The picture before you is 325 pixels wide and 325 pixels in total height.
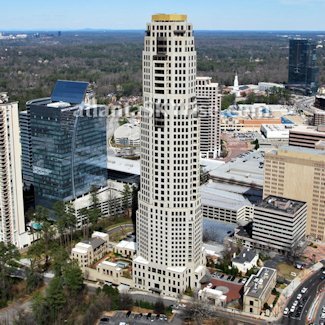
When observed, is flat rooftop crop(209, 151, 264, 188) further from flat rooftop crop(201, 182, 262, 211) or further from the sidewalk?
the sidewalk

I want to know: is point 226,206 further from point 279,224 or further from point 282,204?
point 279,224

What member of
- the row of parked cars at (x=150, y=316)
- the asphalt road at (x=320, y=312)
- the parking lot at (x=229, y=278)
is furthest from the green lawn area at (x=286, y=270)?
the row of parked cars at (x=150, y=316)

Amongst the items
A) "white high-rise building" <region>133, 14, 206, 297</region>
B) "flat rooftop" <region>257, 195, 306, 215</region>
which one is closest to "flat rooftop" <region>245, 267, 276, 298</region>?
"white high-rise building" <region>133, 14, 206, 297</region>

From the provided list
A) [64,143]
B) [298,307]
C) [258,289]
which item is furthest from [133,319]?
[64,143]

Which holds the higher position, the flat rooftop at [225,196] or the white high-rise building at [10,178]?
the white high-rise building at [10,178]

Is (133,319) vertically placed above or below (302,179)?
below

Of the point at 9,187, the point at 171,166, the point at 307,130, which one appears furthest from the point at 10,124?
the point at 307,130
